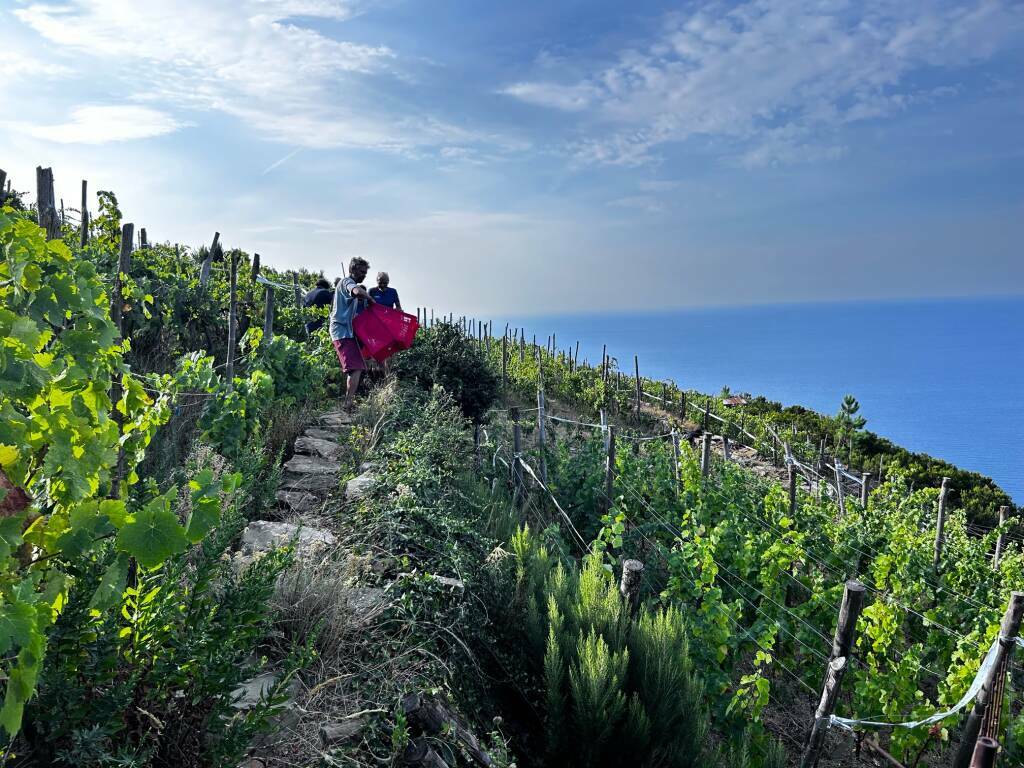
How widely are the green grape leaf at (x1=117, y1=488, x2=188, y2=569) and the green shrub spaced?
304 inches

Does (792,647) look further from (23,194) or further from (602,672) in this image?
(23,194)

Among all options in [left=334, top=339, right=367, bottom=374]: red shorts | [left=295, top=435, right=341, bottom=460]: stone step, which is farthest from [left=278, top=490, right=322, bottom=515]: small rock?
[left=334, top=339, right=367, bottom=374]: red shorts

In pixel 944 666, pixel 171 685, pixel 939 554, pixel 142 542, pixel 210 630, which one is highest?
pixel 142 542

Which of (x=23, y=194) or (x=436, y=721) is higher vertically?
(x=23, y=194)

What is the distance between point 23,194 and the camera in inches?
441

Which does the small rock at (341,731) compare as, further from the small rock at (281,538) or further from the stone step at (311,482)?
the stone step at (311,482)

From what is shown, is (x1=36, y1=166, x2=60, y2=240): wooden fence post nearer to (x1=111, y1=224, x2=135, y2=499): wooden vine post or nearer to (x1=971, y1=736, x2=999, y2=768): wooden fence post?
(x1=111, y1=224, x2=135, y2=499): wooden vine post

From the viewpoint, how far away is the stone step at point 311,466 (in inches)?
221

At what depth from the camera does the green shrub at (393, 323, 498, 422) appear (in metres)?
9.51

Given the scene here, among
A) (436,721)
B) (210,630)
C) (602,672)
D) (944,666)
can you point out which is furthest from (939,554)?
(210,630)

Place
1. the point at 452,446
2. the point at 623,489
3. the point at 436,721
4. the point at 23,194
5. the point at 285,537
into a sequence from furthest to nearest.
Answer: the point at 23,194 < the point at 623,489 < the point at 452,446 < the point at 285,537 < the point at 436,721

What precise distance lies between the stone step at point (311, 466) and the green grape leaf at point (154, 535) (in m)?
4.26

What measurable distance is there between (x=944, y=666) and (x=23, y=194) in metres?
15.1

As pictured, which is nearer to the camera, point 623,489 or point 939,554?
point 623,489
